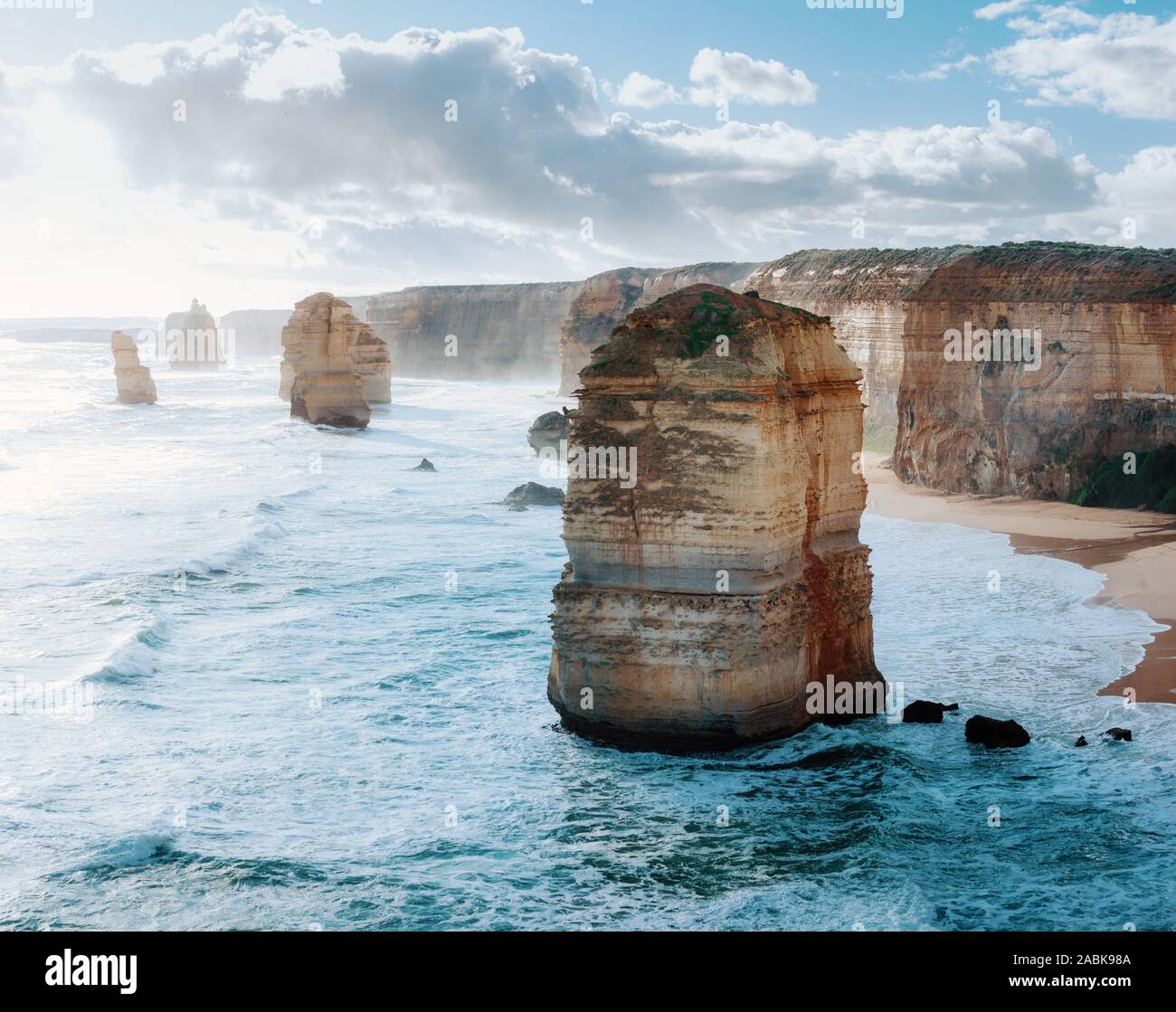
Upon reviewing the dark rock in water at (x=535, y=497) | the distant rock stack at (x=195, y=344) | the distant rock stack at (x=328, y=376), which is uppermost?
the distant rock stack at (x=195, y=344)

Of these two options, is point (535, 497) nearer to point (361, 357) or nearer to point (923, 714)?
point (923, 714)

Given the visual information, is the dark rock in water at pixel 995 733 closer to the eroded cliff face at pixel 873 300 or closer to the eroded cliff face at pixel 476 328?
the eroded cliff face at pixel 873 300

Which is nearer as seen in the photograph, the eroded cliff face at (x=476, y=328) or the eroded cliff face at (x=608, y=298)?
the eroded cliff face at (x=608, y=298)

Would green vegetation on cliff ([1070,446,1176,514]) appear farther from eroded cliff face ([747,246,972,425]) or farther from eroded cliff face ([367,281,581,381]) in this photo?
eroded cliff face ([367,281,581,381])

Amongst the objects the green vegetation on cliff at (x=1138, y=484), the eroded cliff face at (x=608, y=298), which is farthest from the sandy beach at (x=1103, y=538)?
the eroded cliff face at (x=608, y=298)

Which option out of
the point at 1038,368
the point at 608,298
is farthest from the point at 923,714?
the point at 608,298

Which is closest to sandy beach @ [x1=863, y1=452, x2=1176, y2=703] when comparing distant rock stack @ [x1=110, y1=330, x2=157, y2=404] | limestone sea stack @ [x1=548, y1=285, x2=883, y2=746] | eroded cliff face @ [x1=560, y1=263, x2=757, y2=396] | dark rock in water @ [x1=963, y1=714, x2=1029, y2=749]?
dark rock in water @ [x1=963, y1=714, x2=1029, y2=749]
